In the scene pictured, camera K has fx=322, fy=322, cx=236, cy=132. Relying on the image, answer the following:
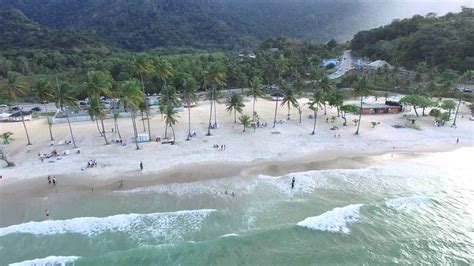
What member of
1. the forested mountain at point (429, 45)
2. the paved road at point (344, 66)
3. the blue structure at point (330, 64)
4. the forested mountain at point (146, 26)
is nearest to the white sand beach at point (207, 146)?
the paved road at point (344, 66)

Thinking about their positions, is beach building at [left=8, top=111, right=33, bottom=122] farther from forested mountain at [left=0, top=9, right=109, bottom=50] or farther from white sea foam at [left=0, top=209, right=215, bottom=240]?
forested mountain at [left=0, top=9, right=109, bottom=50]

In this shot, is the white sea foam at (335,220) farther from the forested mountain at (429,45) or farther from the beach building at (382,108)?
the forested mountain at (429,45)

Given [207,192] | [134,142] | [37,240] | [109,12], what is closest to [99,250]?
[37,240]

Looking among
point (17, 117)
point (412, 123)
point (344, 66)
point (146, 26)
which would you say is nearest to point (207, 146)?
point (412, 123)

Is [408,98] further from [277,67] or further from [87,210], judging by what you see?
[87,210]

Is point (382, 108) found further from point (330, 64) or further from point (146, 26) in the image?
point (146, 26)
